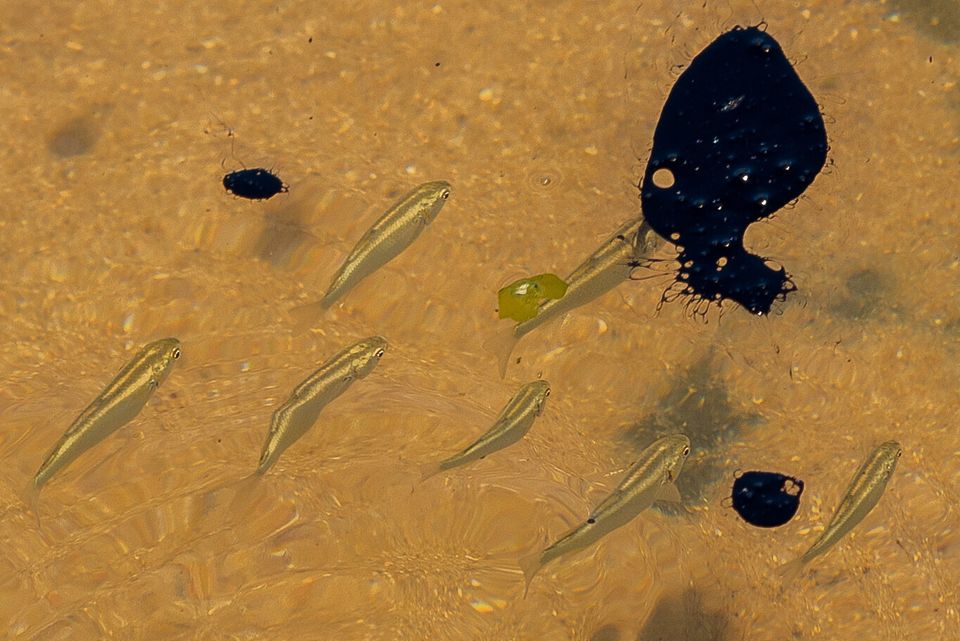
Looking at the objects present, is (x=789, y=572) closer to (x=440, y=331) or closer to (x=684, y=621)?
(x=684, y=621)

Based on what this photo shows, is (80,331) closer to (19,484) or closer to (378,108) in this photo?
(19,484)

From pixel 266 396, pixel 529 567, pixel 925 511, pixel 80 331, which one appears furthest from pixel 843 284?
pixel 80 331

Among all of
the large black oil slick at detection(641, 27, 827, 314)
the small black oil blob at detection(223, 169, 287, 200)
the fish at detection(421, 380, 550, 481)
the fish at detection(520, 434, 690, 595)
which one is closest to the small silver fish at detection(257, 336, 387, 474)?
the fish at detection(421, 380, 550, 481)

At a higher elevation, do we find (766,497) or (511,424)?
(511,424)

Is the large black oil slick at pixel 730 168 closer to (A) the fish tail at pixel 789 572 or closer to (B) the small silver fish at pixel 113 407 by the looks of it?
(A) the fish tail at pixel 789 572

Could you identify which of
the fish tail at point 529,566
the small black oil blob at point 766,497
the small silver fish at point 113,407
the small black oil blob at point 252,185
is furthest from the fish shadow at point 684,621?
the small black oil blob at point 252,185

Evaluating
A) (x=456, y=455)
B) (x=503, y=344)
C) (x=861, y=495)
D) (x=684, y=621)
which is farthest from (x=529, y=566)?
(x=861, y=495)
